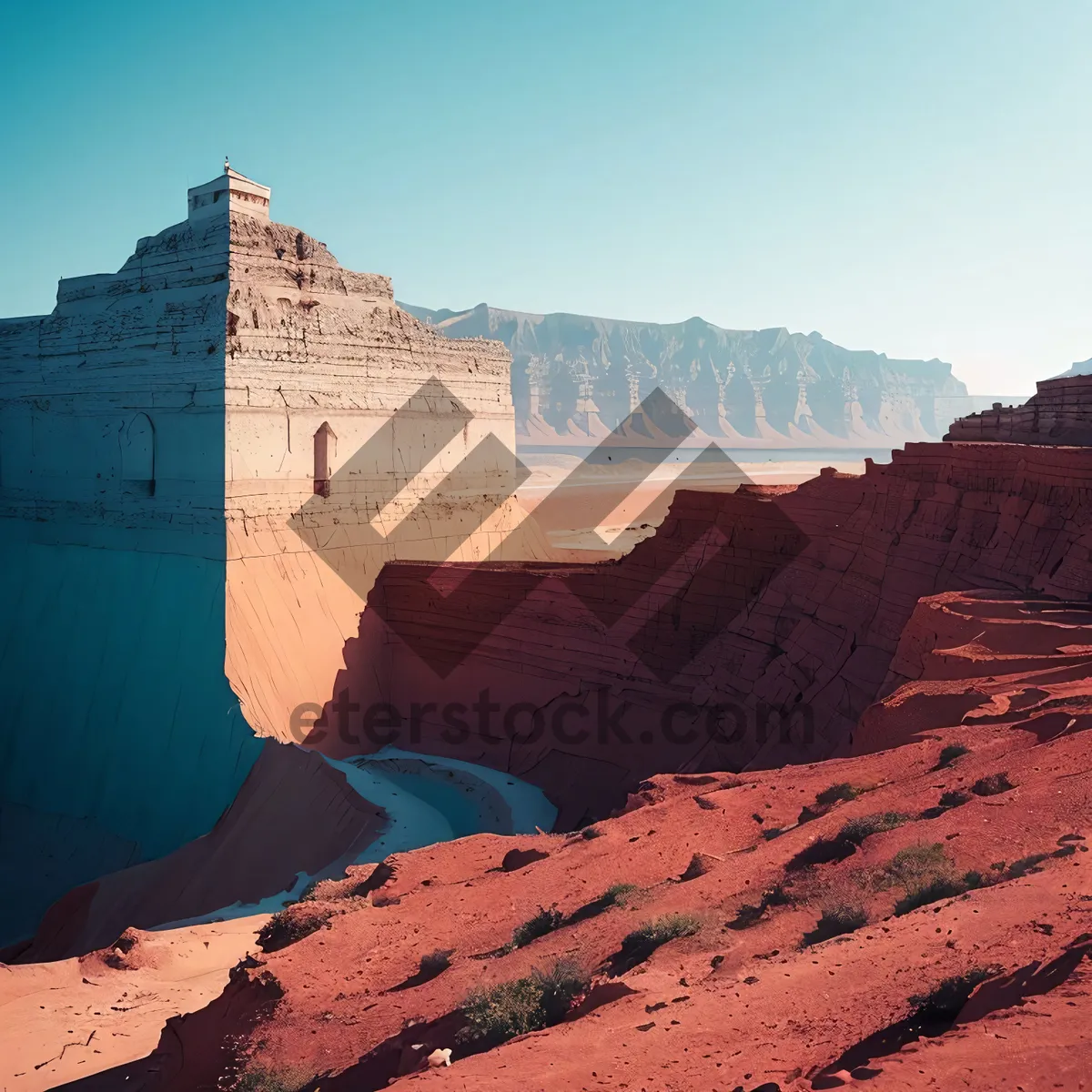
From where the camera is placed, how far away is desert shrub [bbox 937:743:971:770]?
7.39 metres

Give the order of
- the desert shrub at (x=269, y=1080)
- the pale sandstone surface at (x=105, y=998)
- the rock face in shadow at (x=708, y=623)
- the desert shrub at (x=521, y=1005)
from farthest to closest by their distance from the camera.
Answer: the rock face in shadow at (x=708, y=623) → the pale sandstone surface at (x=105, y=998) → the desert shrub at (x=269, y=1080) → the desert shrub at (x=521, y=1005)

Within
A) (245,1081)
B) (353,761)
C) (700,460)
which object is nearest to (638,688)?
(353,761)

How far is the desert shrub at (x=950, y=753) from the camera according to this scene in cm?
739

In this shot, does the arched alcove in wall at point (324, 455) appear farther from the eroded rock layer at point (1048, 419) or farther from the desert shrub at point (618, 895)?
the desert shrub at point (618, 895)

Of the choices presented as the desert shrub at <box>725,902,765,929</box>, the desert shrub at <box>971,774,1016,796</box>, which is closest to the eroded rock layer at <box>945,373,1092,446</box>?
the desert shrub at <box>971,774,1016,796</box>

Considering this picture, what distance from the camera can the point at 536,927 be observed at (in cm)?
630

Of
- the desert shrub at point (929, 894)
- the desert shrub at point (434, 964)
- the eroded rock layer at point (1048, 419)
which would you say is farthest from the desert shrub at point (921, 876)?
the eroded rock layer at point (1048, 419)

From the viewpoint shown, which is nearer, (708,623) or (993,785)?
(993,785)

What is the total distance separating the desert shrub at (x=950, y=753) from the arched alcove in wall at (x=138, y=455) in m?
13.0

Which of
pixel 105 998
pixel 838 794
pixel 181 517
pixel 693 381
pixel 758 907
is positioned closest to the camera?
pixel 758 907

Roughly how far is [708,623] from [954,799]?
8.72 metres

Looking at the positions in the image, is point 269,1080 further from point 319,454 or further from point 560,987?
point 319,454

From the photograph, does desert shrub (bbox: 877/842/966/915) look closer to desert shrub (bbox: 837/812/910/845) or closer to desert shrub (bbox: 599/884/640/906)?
desert shrub (bbox: 837/812/910/845)

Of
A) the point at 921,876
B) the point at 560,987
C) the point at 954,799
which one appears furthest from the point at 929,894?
the point at 560,987
